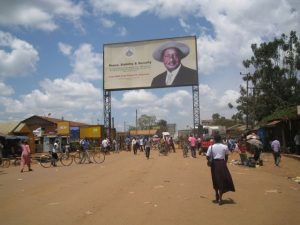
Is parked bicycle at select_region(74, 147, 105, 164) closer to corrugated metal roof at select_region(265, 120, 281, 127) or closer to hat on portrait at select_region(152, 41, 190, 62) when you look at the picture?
corrugated metal roof at select_region(265, 120, 281, 127)

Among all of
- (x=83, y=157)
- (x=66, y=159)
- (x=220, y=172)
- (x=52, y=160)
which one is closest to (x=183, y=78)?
(x=66, y=159)

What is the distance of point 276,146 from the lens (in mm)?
23234

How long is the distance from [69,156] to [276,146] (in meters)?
12.6

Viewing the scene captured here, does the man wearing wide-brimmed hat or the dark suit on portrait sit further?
the man wearing wide-brimmed hat

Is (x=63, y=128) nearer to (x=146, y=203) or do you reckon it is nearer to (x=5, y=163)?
(x=5, y=163)

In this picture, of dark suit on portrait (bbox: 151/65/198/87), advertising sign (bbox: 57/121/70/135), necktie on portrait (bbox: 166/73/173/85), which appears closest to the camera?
dark suit on portrait (bbox: 151/65/198/87)

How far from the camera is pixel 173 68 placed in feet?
150

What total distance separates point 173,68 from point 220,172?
35.8 metres

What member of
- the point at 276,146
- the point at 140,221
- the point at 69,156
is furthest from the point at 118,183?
the point at 69,156

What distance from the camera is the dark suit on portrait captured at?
149 ft

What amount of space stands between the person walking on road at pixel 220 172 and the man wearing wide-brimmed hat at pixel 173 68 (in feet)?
114

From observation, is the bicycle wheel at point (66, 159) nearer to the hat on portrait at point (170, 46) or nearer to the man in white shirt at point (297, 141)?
the man in white shirt at point (297, 141)

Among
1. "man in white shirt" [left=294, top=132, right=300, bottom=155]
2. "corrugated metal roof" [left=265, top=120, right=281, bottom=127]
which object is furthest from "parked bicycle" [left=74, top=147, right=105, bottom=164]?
"corrugated metal roof" [left=265, top=120, right=281, bottom=127]

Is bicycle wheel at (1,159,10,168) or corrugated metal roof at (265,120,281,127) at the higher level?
corrugated metal roof at (265,120,281,127)
